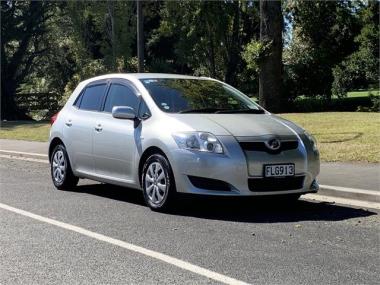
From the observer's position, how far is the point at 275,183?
7.33 metres

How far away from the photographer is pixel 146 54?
1710 inches

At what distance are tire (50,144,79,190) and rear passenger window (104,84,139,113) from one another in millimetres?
1255

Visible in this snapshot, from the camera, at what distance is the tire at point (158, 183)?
7.43 meters

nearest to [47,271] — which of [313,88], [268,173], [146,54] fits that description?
[268,173]

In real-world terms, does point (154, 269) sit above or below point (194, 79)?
below

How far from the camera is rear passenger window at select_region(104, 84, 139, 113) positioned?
8.47m

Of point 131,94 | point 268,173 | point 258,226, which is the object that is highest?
point 131,94

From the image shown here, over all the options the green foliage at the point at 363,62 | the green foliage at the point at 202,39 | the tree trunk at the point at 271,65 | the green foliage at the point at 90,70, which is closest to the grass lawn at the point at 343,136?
the tree trunk at the point at 271,65

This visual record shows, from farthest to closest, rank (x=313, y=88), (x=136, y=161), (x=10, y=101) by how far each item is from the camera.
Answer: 1. (x=10, y=101)
2. (x=313, y=88)
3. (x=136, y=161)

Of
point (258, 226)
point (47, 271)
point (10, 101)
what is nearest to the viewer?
point (47, 271)

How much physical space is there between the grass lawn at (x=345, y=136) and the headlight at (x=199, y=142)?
16.5 feet

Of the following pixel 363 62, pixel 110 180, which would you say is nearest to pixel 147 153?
pixel 110 180

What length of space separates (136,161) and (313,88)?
75.8 feet

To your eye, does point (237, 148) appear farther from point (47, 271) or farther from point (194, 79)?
point (47, 271)
